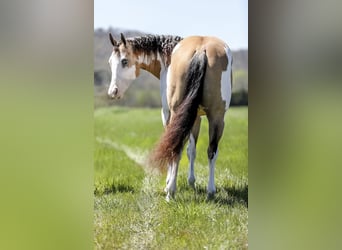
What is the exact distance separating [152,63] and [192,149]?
0.59 metres

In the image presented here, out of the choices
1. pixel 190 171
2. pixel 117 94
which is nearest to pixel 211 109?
pixel 190 171

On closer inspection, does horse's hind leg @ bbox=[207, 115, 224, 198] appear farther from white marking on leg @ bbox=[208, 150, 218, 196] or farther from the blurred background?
the blurred background

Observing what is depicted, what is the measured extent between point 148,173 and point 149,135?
0.24 metres

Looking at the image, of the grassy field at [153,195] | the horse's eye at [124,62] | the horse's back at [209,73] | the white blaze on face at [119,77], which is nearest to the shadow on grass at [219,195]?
the grassy field at [153,195]

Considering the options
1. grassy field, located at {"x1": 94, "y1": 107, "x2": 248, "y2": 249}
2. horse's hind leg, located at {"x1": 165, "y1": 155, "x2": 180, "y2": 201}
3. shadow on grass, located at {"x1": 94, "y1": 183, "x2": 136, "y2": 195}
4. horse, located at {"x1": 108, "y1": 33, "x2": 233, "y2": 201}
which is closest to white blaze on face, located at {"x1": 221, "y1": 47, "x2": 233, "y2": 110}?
horse, located at {"x1": 108, "y1": 33, "x2": 233, "y2": 201}

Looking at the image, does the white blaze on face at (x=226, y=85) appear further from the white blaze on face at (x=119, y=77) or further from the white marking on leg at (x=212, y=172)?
the white blaze on face at (x=119, y=77)

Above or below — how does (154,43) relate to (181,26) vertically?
below

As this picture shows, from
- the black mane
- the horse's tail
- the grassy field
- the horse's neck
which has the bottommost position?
the grassy field

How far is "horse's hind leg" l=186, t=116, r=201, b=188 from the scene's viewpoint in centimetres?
287

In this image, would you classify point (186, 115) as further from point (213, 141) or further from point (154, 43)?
point (154, 43)

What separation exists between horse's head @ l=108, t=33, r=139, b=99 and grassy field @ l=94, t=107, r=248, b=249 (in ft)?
0.40

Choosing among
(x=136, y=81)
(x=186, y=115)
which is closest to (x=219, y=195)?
(x=186, y=115)

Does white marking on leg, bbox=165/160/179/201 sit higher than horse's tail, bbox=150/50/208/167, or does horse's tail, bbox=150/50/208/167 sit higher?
horse's tail, bbox=150/50/208/167

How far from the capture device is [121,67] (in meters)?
2.85
